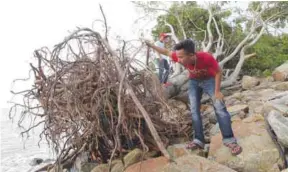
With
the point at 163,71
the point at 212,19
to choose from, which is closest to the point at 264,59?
the point at 212,19

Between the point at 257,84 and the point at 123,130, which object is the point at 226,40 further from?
the point at 123,130

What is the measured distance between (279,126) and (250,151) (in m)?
0.48

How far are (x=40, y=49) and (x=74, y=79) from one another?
0.65 metres

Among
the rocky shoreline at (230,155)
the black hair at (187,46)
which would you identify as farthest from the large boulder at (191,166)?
the black hair at (187,46)

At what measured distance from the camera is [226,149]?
4.64 metres

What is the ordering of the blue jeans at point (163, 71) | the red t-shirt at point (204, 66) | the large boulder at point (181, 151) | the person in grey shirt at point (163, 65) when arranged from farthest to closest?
1. the blue jeans at point (163, 71)
2. the person in grey shirt at point (163, 65)
3. the large boulder at point (181, 151)
4. the red t-shirt at point (204, 66)

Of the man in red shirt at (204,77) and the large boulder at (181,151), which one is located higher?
the man in red shirt at (204,77)

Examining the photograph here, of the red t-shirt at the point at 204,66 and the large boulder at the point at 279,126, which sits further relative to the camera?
the red t-shirt at the point at 204,66

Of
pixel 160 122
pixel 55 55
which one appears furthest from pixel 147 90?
pixel 55 55

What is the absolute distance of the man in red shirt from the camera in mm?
4496

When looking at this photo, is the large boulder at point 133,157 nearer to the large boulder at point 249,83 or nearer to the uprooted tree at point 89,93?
the uprooted tree at point 89,93

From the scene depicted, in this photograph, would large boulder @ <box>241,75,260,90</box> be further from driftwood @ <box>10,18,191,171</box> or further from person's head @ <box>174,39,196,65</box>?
person's head @ <box>174,39,196,65</box>

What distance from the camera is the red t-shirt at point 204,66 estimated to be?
4629 mm

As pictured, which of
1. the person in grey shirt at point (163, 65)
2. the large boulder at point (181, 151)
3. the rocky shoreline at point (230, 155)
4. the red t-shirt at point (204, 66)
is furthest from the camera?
the person in grey shirt at point (163, 65)
